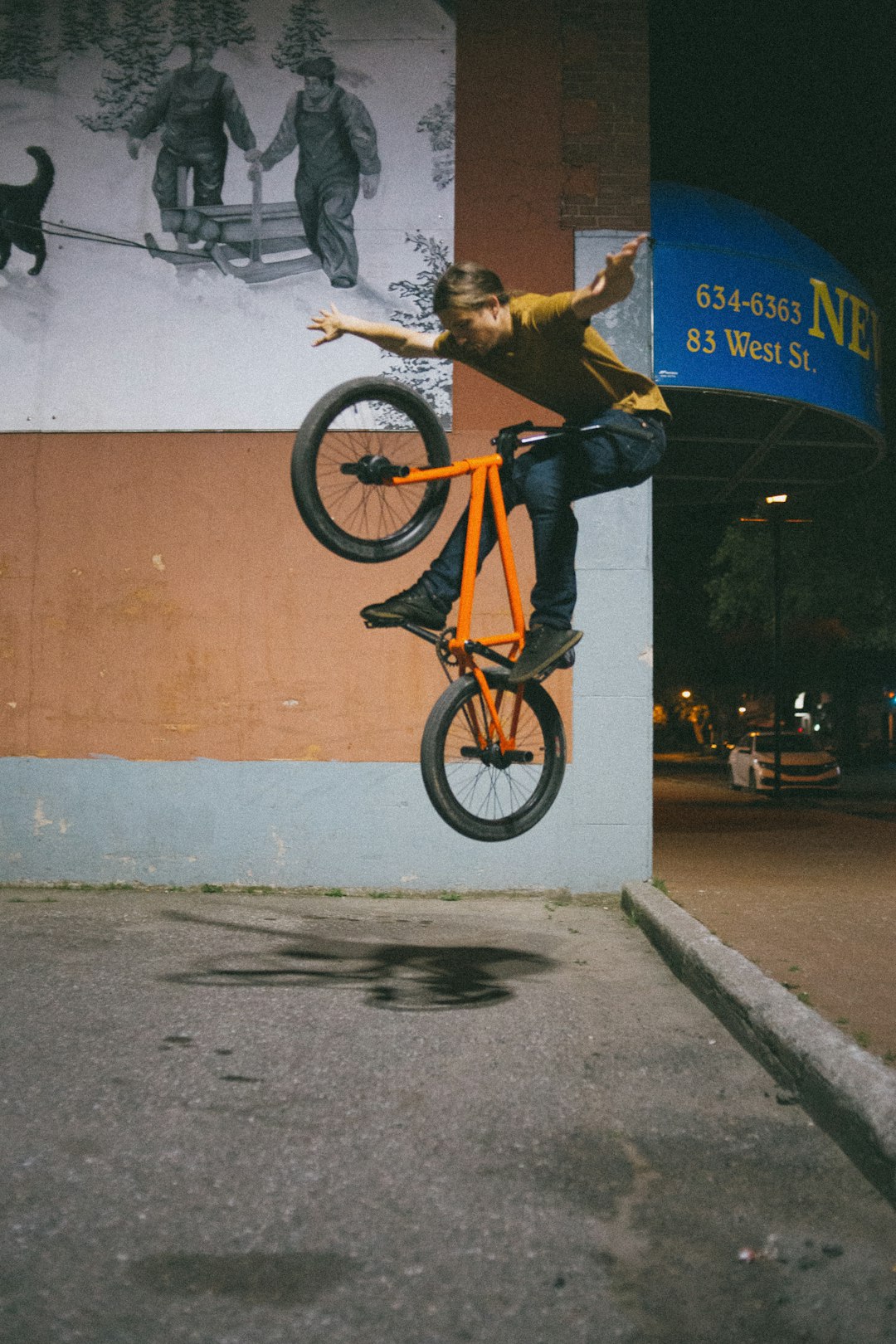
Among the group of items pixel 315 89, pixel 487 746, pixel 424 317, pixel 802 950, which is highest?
pixel 315 89

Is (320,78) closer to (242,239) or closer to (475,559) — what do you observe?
(242,239)

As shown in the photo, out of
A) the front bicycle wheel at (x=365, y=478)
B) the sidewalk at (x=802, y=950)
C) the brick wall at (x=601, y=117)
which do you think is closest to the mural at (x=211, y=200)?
the brick wall at (x=601, y=117)

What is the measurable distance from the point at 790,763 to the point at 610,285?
2136 centimetres

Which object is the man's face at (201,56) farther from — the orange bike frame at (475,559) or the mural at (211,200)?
the orange bike frame at (475,559)

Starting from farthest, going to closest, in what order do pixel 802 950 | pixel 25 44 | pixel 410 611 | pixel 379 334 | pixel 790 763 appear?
pixel 790 763
pixel 25 44
pixel 802 950
pixel 379 334
pixel 410 611

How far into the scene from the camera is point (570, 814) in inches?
363

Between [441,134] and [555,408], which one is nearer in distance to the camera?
[555,408]

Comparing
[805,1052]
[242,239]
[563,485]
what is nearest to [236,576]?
[242,239]

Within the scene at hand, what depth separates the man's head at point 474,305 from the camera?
4.79 m

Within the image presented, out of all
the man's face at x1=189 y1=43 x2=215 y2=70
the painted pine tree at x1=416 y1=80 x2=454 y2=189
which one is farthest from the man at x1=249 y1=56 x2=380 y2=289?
the man's face at x1=189 y1=43 x2=215 y2=70

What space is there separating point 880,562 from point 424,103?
37.3 feet

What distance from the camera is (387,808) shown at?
9.27m

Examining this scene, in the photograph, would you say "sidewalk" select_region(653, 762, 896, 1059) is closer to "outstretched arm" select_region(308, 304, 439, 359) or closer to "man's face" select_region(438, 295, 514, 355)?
"man's face" select_region(438, 295, 514, 355)

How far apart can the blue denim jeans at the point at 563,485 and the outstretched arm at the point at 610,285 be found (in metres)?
0.56
